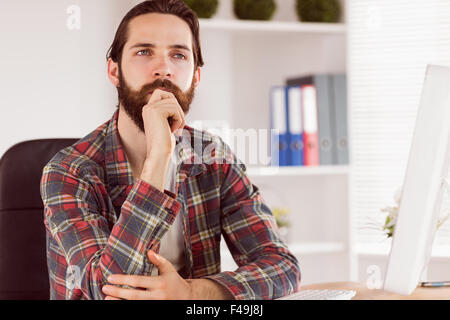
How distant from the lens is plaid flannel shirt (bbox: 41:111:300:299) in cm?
85

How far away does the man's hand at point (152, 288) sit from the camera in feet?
2.64

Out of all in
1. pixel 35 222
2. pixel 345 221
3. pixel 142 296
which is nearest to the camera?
pixel 142 296

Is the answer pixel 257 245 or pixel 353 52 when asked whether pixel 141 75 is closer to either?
pixel 257 245

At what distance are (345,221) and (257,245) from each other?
3.28 ft

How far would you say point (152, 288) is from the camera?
811 mm

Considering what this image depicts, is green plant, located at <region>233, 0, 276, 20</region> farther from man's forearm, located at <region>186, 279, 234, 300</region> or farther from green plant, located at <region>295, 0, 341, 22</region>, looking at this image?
man's forearm, located at <region>186, 279, 234, 300</region>

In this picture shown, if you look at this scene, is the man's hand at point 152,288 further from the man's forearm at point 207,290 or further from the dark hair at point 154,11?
the dark hair at point 154,11

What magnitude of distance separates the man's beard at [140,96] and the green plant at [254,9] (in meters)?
0.96

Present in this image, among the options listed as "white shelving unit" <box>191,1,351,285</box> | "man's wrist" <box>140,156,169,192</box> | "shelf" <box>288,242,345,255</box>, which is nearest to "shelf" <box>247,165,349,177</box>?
"white shelving unit" <box>191,1,351,285</box>

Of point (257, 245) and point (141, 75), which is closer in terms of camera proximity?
point (141, 75)

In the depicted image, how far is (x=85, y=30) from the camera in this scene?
1367 mm

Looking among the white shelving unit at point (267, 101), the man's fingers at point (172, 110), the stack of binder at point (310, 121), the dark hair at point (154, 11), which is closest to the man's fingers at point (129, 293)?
the man's fingers at point (172, 110)

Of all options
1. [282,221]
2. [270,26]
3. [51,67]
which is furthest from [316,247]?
[51,67]

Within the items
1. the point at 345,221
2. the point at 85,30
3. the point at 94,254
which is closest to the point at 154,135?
the point at 94,254
